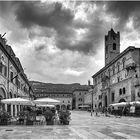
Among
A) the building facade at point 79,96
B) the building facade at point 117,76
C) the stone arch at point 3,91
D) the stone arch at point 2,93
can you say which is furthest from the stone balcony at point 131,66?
the building facade at point 79,96

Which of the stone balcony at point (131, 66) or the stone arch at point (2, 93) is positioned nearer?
the stone arch at point (2, 93)

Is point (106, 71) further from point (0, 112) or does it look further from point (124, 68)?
point (0, 112)

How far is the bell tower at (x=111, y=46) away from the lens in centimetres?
7462

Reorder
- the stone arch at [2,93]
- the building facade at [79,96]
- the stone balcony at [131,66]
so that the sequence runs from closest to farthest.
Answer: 1. the stone arch at [2,93]
2. the stone balcony at [131,66]
3. the building facade at [79,96]

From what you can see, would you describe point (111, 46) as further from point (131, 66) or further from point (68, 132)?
point (68, 132)

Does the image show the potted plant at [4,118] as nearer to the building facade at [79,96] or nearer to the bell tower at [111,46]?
the bell tower at [111,46]

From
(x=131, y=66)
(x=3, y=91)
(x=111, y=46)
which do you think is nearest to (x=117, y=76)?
(x=131, y=66)

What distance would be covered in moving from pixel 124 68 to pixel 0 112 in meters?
38.4

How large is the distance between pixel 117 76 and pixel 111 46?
66.4 ft

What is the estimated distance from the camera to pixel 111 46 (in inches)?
2965

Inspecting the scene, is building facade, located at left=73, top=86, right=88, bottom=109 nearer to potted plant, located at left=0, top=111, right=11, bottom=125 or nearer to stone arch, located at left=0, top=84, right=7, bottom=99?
stone arch, located at left=0, top=84, right=7, bottom=99

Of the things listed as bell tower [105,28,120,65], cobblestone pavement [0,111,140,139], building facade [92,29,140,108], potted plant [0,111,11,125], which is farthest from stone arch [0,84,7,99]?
bell tower [105,28,120,65]

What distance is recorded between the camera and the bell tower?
245 feet

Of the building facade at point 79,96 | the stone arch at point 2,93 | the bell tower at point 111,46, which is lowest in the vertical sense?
the building facade at point 79,96
